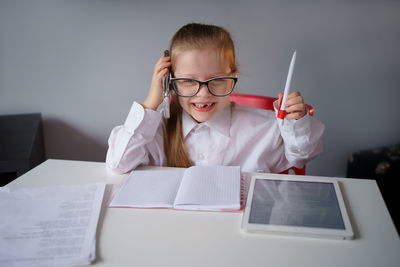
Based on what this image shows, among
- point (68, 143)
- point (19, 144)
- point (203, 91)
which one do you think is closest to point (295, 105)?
point (203, 91)

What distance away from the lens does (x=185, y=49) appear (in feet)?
4.03

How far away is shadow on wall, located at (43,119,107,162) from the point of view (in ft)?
6.94

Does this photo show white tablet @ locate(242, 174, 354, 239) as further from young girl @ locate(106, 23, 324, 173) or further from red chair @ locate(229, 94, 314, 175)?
red chair @ locate(229, 94, 314, 175)

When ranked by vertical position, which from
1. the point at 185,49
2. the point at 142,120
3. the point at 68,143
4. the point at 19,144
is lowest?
the point at 68,143

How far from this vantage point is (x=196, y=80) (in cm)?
115

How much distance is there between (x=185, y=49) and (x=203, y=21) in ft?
2.40

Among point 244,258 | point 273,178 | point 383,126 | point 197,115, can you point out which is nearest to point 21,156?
point 197,115

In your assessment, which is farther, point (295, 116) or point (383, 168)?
point (383, 168)

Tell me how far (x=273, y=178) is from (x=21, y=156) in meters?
1.30

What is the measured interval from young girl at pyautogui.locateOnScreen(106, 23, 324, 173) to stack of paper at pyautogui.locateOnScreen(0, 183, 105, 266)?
0.63ft

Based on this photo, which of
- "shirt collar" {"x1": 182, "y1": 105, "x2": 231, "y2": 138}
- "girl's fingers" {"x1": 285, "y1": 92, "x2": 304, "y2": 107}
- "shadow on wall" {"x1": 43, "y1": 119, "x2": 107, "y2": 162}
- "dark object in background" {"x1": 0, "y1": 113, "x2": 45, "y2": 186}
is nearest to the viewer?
"girl's fingers" {"x1": 285, "y1": 92, "x2": 304, "y2": 107}

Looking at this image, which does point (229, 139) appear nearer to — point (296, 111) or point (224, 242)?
point (296, 111)

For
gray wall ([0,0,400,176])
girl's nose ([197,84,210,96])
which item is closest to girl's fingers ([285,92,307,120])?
Result: girl's nose ([197,84,210,96])

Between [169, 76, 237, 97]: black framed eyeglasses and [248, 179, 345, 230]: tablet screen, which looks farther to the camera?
[169, 76, 237, 97]: black framed eyeglasses
